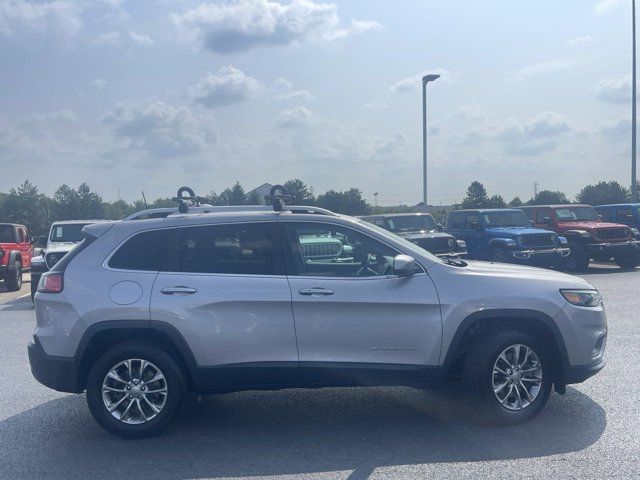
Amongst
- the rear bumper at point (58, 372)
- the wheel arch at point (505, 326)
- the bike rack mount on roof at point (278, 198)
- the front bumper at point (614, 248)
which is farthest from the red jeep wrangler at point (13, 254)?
the wheel arch at point (505, 326)

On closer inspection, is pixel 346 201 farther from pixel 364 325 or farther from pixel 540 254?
pixel 364 325

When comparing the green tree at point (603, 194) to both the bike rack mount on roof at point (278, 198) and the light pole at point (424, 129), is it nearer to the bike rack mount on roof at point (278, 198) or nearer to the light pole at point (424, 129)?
the light pole at point (424, 129)

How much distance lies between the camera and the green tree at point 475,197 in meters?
38.4

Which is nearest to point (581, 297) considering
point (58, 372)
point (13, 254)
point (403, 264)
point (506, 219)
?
point (403, 264)

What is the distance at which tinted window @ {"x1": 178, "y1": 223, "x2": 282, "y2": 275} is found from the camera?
6469mm

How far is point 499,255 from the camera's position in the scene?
2062 centimetres

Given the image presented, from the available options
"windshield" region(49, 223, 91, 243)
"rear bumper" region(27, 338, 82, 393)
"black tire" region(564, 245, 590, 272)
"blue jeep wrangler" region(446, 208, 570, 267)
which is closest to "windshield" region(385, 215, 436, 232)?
"blue jeep wrangler" region(446, 208, 570, 267)

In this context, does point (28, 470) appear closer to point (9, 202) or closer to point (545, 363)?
point (545, 363)

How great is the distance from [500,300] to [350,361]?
4.36 ft

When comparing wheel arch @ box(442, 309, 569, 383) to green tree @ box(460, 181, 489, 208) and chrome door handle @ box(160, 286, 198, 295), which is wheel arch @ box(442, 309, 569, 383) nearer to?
chrome door handle @ box(160, 286, 198, 295)

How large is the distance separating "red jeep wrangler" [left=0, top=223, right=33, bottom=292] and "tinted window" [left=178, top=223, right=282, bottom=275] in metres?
→ 15.1

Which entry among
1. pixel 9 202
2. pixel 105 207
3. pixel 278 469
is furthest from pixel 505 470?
pixel 9 202

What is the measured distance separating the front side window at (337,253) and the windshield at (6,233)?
56.8 feet

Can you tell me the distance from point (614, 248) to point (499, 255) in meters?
3.55
